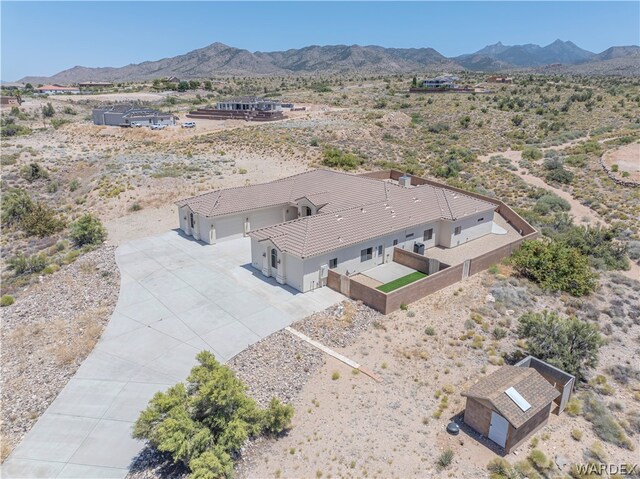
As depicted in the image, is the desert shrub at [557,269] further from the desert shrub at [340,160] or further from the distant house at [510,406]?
the desert shrub at [340,160]

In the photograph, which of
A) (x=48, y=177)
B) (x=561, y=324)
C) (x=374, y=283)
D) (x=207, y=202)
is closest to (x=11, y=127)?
(x=48, y=177)

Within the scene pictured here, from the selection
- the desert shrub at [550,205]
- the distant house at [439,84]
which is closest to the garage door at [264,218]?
the desert shrub at [550,205]

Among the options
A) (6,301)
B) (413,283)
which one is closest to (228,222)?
(6,301)

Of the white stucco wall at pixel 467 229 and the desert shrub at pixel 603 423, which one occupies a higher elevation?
the white stucco wall at pixel 467 229

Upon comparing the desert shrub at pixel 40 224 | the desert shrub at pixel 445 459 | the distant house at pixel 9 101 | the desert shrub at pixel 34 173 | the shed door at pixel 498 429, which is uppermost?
the distant house at pixel 9 101

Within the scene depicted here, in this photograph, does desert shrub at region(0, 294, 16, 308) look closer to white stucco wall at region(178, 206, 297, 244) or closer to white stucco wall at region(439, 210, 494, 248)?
white stucco wall at region(178, 206, 297, 244)

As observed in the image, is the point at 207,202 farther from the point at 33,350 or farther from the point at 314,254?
the point at 33,350
